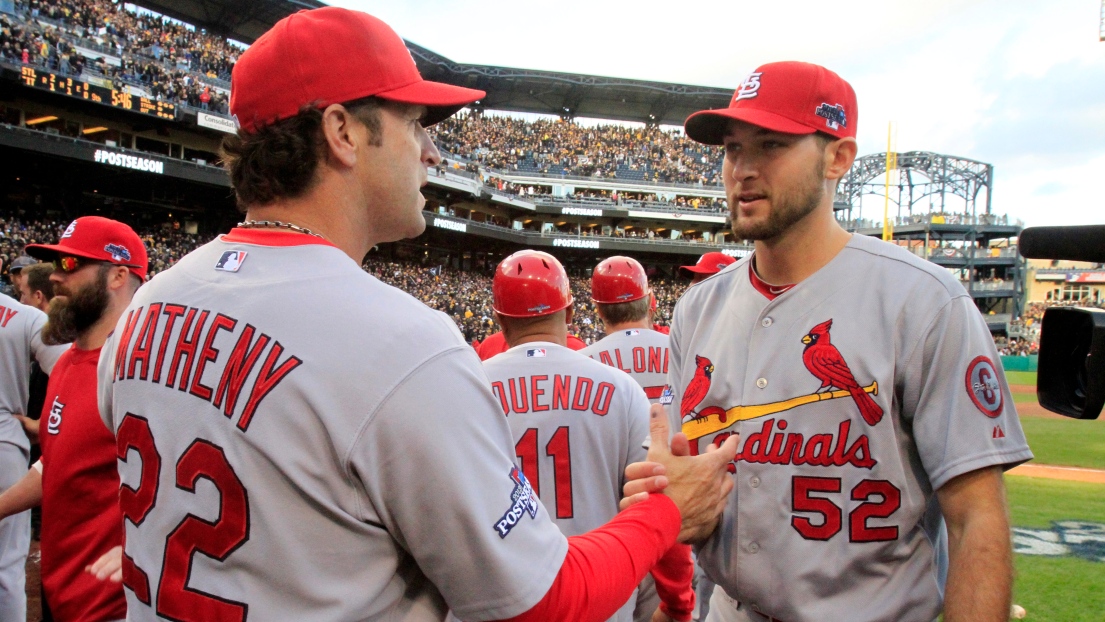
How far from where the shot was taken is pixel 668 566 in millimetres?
2617

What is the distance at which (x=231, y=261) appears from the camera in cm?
132

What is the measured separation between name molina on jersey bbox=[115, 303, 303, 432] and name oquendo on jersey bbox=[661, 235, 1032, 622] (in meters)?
1.38

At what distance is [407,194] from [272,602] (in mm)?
869

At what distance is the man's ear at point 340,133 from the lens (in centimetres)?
140

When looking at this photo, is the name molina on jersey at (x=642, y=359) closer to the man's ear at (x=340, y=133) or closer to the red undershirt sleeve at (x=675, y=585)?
the red undershirt sleeve at (x=675, y=585)

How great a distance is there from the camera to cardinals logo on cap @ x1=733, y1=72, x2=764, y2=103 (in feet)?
6.79

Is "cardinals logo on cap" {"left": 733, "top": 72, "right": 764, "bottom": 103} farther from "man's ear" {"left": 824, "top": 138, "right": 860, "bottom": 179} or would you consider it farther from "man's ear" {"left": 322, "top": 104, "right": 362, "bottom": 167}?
"man's ear" {"left": 322, "top": 104, "right": 362, "bottom": 167}

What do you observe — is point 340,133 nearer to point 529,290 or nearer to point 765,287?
point 765,287

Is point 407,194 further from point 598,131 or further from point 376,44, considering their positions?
point 598,131

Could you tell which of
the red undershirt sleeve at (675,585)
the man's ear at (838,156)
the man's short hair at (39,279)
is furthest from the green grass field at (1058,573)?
the man's short hair at (39,279)

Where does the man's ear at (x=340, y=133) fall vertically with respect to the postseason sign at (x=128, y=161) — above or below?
below

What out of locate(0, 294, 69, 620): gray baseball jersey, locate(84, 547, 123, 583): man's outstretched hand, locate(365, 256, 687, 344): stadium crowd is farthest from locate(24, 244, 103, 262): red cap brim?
locate(365, 256, 687, 344): stadium crowd

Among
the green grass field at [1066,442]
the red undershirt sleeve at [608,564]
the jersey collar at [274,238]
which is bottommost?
the green grass field at [1066,442]

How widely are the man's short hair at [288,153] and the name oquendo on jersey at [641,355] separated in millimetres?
3614
